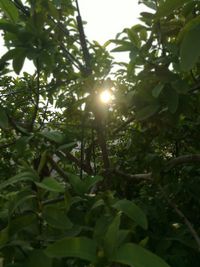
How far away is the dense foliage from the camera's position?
1.09 meters

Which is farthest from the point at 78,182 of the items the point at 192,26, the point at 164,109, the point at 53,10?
the point at 53,10

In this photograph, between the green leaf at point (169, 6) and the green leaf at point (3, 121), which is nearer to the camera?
the green leaf at point (169, 6)

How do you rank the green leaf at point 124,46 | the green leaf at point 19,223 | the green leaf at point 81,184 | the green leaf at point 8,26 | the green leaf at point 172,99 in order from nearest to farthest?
1. the green leaf at point 19,223
2. the green leaf at point 81,184
3. the green leaf at point 8,26
4. the green leaf at point 172,99
5. the green leaf at point 124,46

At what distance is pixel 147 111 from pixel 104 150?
0.77 feet

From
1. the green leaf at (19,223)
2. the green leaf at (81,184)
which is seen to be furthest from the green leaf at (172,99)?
the green leaf at (19,223)

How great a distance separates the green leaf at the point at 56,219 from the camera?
1143mm

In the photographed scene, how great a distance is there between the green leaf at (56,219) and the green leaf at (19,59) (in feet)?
2.31

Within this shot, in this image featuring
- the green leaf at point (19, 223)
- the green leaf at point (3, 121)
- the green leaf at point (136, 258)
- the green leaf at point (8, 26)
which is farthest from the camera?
the green leaf at point (8, 26)

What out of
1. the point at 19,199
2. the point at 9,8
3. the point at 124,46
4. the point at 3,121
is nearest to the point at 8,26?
the point at 9,8

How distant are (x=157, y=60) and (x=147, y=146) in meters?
0.68

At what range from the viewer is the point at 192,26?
1051mm

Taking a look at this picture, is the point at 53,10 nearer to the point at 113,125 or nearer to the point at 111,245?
the point at 113,125

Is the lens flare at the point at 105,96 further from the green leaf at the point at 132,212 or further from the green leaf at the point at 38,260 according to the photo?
the green leaf at the point at 38,260

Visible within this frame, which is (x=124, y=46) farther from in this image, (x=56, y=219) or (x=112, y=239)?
(x=112, y=239)
